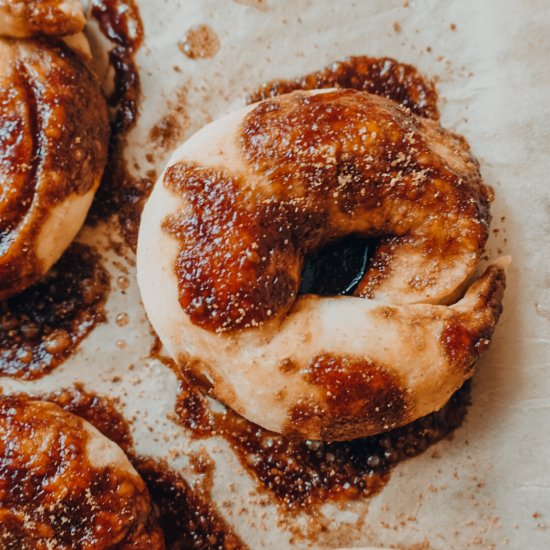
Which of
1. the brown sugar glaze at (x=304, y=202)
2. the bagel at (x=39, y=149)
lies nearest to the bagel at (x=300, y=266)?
the brown sugar glaze at (x=304, y=202)

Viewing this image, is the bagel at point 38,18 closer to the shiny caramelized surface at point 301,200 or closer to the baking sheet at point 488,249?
the baking sheet at point 488,249

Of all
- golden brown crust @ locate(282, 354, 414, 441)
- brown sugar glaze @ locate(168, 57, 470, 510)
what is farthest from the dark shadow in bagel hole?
golden brown crust @ locate(282, 354, 414, 441)

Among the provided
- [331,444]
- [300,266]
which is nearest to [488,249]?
[300,266]

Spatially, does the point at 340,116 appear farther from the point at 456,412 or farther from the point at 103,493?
the point at 103,493

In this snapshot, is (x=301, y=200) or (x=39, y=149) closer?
(x=301, y=200)

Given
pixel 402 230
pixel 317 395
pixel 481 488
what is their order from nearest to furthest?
pixel 317 395, pixel 402 230, pixel 481 488

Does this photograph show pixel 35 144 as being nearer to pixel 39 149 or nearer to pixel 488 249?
pixel 39 149

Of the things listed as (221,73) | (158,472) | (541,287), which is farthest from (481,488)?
(221,73)
